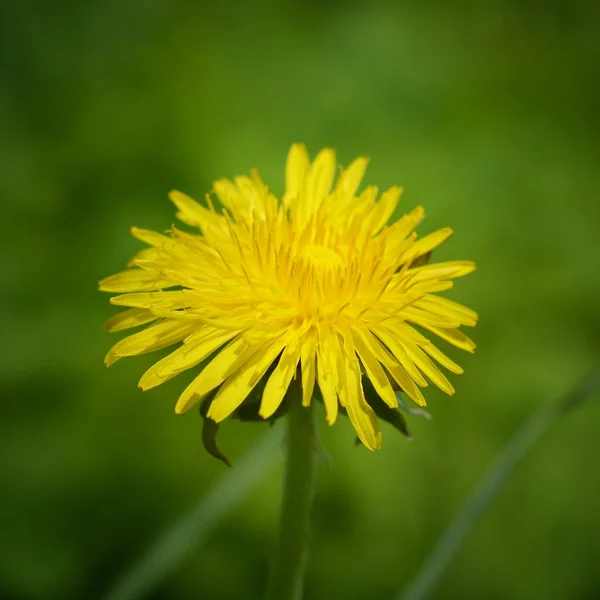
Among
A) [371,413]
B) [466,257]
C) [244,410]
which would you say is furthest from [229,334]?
[466,257]

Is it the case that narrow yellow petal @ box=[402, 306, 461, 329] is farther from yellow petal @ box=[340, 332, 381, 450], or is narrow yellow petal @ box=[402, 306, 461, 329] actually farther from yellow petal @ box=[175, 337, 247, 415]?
yellow petal @ box=[175, 337, 247, 415]

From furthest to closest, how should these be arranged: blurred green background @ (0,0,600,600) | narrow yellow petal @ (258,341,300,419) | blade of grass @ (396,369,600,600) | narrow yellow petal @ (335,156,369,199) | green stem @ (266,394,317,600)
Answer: blurred green background @ (0,0,600,600) < narrow yellow petal @ (335,156,369,199) < blade of grass @ (396,369,600,600) < green stem @ (266,394,317,600) < narrow yellow petal @ (258,341,300,419)

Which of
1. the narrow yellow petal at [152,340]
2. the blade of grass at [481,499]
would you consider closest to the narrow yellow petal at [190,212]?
the narrow yellow petal at [152,340]

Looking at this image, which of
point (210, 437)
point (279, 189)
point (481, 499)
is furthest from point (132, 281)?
point (279, 189)

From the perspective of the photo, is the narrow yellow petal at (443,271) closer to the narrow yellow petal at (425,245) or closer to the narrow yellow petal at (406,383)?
the narrow yellow petal at (425,245)

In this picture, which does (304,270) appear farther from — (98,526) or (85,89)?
(85,89)

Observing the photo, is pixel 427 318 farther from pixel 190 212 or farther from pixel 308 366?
pixel 190 212

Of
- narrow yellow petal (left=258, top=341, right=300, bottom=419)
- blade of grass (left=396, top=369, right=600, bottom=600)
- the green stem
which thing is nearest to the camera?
narrow yellow petal (left=258, top=341, right=300, bottom=419)

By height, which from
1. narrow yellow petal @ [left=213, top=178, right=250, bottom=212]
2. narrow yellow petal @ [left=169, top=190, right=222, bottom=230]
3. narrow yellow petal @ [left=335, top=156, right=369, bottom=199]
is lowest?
narrow yellow petal @ [left=169, top=190, right=222, bottom=230]

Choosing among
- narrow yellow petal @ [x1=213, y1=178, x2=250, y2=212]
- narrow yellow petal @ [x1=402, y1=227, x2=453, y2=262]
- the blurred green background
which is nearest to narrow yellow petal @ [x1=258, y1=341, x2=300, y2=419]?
narrow yellow petal @ [x1=402, y1=227, x2=453, y2=262]
